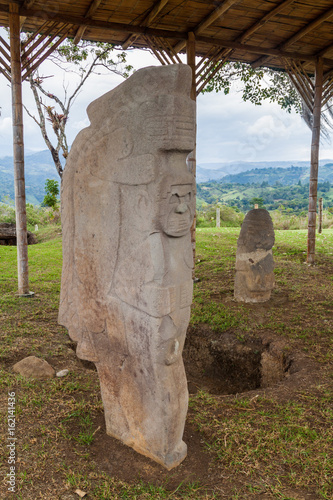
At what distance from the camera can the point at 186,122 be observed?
2.71 m

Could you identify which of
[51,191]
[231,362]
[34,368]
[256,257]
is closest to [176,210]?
[34,368]

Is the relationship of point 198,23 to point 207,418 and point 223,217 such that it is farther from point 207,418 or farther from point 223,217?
point 223,217

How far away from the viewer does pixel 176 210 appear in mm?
2779

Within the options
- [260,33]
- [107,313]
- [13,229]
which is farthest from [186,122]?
[13,229]

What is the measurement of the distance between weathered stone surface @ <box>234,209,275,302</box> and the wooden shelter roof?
3.06 metres

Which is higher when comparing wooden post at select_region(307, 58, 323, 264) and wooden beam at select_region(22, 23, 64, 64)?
wooden beam at select_region(22, 23, 64, 64)

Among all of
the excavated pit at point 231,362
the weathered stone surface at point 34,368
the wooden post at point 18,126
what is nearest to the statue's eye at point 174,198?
the weathered stone surface at point 34,368

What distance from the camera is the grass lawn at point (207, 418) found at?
2.82 meters

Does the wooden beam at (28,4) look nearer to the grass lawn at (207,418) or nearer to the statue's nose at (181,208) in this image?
the grass lawn at (207,418)

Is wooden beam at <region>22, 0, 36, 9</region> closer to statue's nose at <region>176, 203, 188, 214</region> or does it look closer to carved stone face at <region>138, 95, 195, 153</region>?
carved stone face at <region>138, 95, 195, 153</region>

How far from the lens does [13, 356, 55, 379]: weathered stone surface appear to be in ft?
13.7

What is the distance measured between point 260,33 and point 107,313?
247 inches

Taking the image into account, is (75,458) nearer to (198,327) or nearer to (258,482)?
(258,482)

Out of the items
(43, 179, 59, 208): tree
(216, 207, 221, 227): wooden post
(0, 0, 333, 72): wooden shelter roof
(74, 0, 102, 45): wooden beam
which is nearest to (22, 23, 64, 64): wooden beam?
(0, 0, 333, 72): wooden shelter roof
